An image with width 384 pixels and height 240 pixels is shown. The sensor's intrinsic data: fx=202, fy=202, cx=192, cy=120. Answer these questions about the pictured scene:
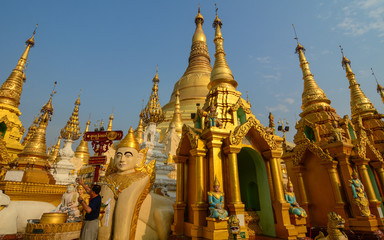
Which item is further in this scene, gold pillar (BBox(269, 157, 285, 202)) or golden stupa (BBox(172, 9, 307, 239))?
gold pillar (BBox(269, 157, 285, 202))

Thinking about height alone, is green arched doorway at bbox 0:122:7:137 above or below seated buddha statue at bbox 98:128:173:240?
above

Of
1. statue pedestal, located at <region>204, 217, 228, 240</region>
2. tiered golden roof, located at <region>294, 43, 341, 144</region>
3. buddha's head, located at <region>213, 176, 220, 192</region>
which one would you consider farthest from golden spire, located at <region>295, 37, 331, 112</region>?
statue pedestal, located at <region>204, 217, 228, 240</region>

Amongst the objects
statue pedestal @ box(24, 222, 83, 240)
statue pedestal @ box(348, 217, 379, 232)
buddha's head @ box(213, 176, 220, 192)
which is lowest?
statue pedestal @ box(348, 217, 379, 232)

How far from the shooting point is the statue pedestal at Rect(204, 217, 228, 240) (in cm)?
428

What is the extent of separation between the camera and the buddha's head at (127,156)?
451 centimetres

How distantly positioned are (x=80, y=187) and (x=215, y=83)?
5815 mm

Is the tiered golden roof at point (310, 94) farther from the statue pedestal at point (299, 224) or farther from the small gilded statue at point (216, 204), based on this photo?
the small gilded statue at point (216, 204)

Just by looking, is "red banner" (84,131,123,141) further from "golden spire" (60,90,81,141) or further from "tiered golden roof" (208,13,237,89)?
"golden spire" (60,90,81,141)

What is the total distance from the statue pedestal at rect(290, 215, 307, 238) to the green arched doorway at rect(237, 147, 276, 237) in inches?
19.7

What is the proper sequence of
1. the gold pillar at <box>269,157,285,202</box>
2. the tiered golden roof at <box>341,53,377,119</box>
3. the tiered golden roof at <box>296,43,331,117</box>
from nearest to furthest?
the gold pillar at <box>269,157,285,202</box>, the tiered golden roof at <box>296,43,331,117</box>, the tiered golden roof at <box>341,53,377,119</box>

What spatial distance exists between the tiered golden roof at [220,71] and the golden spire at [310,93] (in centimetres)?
480

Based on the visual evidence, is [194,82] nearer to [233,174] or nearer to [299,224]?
[233,174]

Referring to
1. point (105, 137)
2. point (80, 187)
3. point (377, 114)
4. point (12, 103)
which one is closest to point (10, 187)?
point (105, 137)

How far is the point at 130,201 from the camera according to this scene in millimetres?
3973
